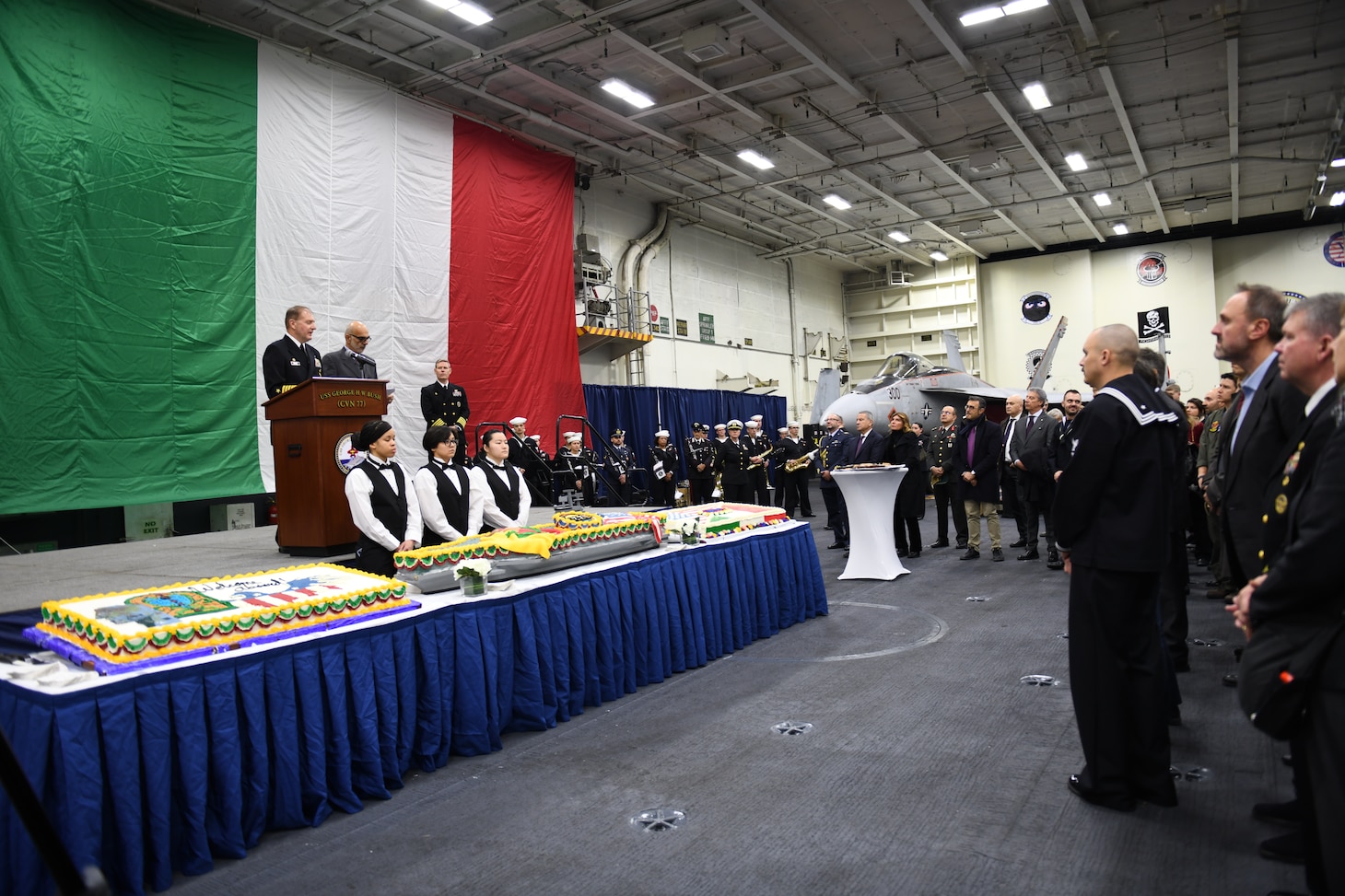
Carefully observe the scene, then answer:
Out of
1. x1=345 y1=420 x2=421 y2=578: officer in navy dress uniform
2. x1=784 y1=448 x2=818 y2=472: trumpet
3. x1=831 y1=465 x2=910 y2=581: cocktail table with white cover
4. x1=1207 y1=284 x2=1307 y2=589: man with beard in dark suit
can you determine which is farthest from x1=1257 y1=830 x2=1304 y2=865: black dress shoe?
x1=784 y1=448 x2=818 y2=472: trumpet

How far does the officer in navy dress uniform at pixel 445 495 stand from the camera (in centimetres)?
437

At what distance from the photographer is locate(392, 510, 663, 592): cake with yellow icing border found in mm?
3502

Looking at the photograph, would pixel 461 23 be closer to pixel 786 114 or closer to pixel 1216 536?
pixel 786 114

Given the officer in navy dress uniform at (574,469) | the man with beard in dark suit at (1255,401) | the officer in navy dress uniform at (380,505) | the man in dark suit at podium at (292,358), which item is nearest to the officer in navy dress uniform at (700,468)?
the officer in navy dress uniform at (574,469)

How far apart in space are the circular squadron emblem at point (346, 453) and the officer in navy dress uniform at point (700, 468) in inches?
317

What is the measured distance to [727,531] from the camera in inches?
202

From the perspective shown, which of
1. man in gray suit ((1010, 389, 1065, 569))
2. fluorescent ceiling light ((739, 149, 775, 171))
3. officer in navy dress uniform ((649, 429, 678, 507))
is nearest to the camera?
man in gray suit ((1010, 389, 1065, 569))

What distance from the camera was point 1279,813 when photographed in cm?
241

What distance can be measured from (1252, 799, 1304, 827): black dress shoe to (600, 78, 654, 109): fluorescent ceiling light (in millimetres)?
11647

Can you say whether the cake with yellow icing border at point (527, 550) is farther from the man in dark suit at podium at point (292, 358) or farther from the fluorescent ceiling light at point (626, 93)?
the fluorescent ceiling light at point (626, 93)

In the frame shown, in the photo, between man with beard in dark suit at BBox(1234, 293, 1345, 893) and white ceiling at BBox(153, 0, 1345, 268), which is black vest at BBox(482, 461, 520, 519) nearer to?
man with beard in dark suit at BBox(1234, 293, 1345, 893)

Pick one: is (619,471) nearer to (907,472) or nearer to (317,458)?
(907,472)

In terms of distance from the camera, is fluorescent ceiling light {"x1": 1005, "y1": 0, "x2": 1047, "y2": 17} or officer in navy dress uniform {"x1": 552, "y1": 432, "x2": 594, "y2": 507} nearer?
fluorescent ceiling light {"x1": 1005, "y1": 0, "x2": 1047, "y2": 17}

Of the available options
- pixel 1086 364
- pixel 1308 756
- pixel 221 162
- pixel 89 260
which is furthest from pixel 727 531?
pixel 221 162
